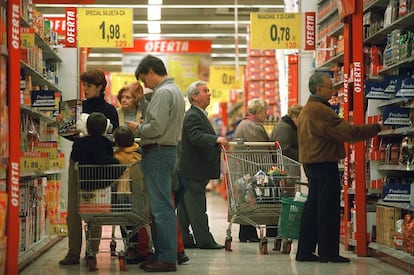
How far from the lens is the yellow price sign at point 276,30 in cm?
1048

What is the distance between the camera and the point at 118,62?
2747 cm

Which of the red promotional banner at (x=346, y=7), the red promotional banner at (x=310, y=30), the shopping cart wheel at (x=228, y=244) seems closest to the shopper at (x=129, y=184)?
the shopping cart wheel at (x=228, y=244)

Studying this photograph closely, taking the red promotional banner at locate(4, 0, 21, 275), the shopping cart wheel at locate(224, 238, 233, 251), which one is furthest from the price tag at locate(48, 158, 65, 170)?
the red promotional banner at locate(4, 0, 21, 275)

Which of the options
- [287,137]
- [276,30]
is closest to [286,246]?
[287,137]

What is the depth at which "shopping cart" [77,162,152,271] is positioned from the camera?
6582 millimetres

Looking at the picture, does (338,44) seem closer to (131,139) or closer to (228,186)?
(228,186)

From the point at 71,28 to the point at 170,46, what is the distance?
9700mm

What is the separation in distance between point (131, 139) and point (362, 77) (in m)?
2.32

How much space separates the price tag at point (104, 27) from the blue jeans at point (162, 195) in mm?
4208

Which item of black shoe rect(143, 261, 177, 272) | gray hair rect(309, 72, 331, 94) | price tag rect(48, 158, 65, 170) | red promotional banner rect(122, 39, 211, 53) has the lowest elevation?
black shoe rect(143, 261, 177, 272)

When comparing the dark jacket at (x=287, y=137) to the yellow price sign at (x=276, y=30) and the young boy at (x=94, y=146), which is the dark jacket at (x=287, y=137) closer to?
the yellow price sign at (x=276, y=30)

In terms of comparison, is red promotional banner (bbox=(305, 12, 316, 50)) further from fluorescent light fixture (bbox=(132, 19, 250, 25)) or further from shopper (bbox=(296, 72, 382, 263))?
fluorescent light fixture (bbox=(132, 19, 250, 25))

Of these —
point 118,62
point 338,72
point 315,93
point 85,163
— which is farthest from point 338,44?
point 118,62

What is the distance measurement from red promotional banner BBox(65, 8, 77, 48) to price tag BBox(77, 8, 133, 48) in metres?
0.33
